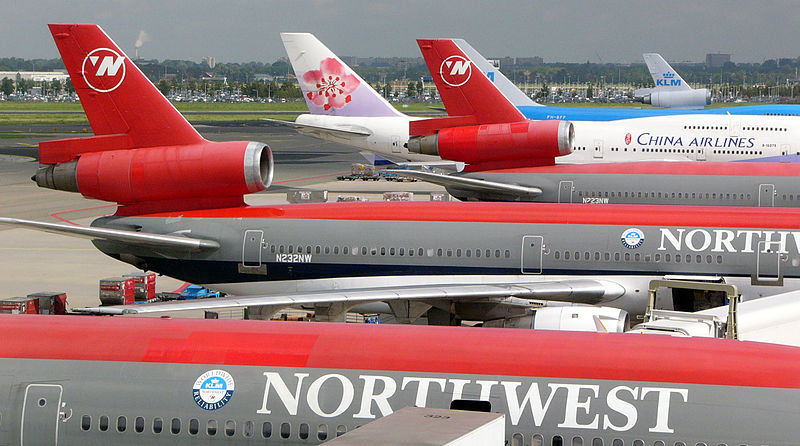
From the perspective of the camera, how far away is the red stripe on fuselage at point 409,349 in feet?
42.0

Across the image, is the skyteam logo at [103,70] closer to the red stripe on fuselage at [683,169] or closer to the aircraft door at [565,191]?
the red stripe on fuselage at [683,169]

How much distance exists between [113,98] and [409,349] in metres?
16.8

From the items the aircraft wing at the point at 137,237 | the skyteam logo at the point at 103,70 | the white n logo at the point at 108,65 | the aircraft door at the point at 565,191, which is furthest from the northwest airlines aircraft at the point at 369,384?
the aircraft door at the point at 565,191

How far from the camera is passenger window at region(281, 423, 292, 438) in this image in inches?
515

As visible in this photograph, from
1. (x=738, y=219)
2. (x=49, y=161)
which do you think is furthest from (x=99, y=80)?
(x=738, y=219)

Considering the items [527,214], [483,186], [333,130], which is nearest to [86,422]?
[527,214]

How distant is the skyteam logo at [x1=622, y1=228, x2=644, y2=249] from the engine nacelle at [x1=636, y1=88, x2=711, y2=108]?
4776 inches

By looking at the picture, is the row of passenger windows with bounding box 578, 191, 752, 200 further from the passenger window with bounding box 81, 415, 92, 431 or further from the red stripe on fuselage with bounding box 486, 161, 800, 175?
the passenger window with bounding box 81, 415, 92, 431

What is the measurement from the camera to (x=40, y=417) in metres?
13.5

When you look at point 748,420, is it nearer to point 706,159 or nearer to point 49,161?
point 49,161

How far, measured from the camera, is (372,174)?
245 ft

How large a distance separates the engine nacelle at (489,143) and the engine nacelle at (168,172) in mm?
13364

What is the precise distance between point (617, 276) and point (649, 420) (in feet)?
48.1

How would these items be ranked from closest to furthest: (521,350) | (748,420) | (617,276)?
(748,420), (521,350), (617,276)
